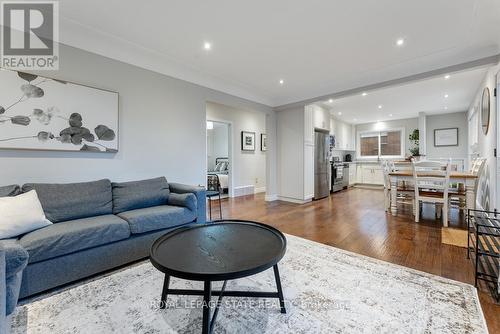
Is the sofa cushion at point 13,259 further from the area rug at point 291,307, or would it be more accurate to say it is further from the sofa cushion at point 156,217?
the sofa cushion at point 156,217

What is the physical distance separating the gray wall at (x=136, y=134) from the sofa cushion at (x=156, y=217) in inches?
30.8

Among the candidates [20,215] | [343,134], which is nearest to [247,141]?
[343,134]

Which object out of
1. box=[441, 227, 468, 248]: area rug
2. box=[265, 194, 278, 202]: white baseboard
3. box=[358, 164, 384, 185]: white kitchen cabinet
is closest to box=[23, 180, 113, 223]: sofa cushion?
box=[265, 194, 278, 202]: white baseboard

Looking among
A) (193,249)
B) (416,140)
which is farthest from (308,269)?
(416,140)

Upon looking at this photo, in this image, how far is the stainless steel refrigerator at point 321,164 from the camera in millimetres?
5453

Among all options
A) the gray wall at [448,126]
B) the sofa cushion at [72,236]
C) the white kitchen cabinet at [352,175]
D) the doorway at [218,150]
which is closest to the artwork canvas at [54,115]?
the sofa cushion at [72,236]

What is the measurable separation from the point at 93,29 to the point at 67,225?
Result: 215 centimetres

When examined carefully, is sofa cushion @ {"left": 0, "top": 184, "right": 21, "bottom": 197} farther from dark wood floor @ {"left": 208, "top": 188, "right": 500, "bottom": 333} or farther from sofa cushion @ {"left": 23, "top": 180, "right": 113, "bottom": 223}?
dark wood floor @ {"left": 208, "top": 188, "right": 500, "bottom": 333}

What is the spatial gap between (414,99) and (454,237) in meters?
3.92

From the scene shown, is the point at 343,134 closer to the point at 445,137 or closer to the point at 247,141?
the point at 445,137

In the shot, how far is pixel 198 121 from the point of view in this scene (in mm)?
3664

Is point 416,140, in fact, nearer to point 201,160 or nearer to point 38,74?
point 201,160

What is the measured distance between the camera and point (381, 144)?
822 cm

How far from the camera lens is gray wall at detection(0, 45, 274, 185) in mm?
2309
